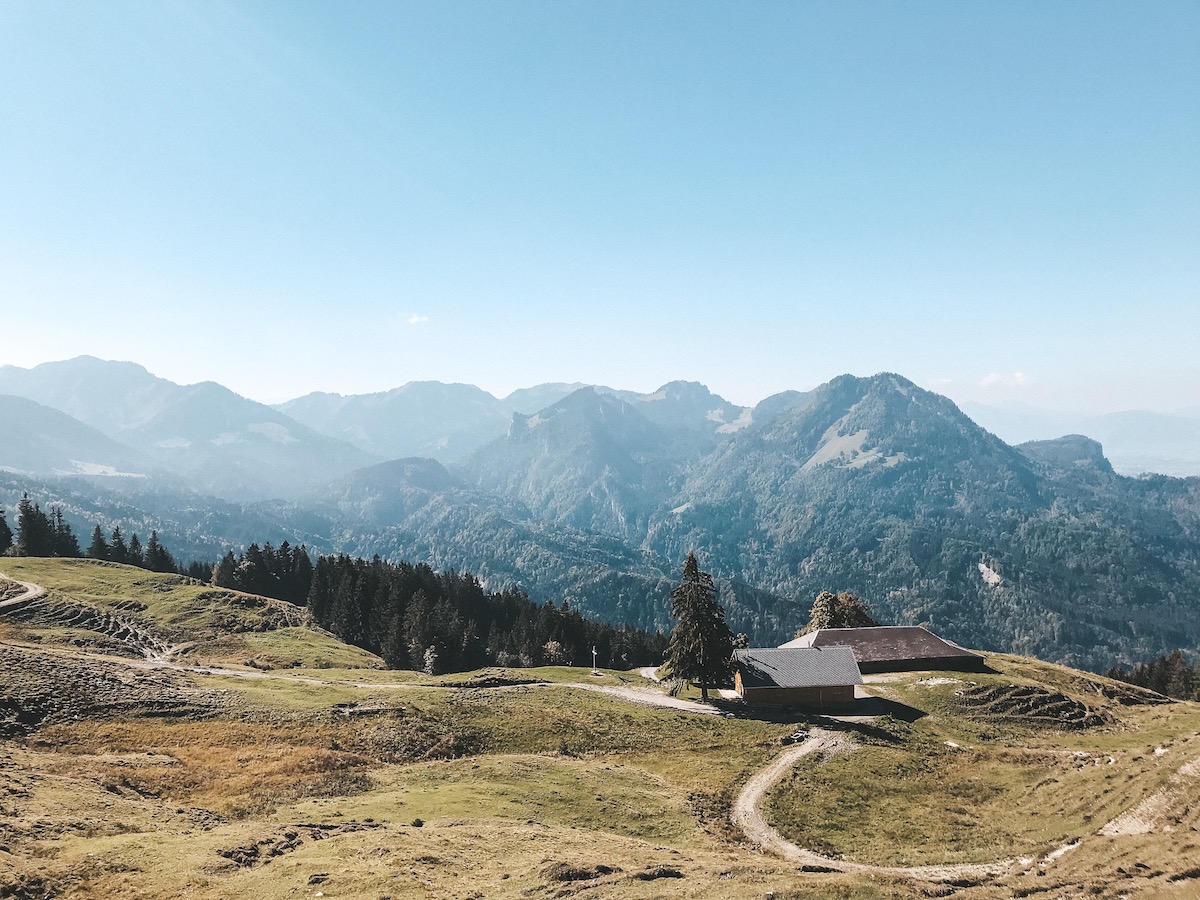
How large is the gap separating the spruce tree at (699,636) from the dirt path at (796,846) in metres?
14.2

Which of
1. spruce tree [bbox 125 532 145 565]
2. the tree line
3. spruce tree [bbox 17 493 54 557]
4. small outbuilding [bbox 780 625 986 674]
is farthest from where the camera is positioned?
spruce tree [bbox 125 532 145 565]

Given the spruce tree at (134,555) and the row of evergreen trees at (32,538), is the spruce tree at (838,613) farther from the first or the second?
the row of evergreen trees at (32,538)

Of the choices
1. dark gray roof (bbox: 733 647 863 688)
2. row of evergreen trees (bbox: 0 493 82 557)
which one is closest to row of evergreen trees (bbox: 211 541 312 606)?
row of evergreen trees (bbox: 0 493 82 557)

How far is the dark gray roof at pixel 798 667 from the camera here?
238ft

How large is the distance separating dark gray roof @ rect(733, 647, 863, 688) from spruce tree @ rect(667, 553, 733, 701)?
3.01 meters

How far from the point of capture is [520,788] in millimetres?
42062

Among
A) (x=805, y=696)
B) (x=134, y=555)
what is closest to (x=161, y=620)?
(x=134, y=555)

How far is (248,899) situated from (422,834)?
9.29 metres

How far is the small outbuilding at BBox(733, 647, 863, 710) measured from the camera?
72.0 m

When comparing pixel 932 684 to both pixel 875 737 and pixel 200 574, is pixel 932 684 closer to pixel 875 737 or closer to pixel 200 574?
pixel 875 737

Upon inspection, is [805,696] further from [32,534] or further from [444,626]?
[32,534]

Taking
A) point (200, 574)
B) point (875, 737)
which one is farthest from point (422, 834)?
point (200, 574)

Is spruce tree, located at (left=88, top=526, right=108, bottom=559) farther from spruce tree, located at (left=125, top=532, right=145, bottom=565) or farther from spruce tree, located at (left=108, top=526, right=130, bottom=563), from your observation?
spruce tree, located at (left=125, top=532, right=145, bottom=565)

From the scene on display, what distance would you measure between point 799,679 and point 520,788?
136 feet
